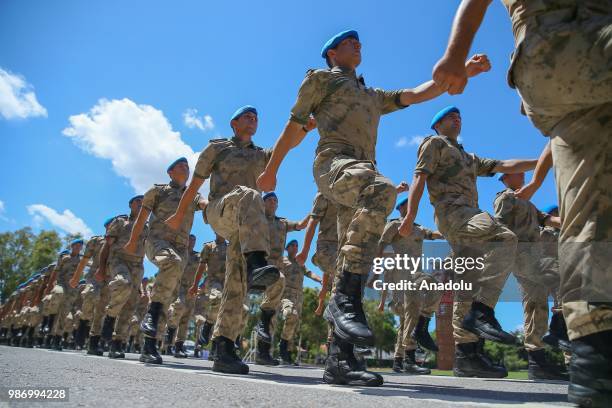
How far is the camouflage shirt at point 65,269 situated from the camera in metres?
13.2

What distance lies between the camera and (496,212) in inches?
252

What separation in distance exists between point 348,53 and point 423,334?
4.72 meters

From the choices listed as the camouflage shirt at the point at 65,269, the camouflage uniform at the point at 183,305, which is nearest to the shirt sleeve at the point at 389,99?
the camouflage uniform at the point at 183,305

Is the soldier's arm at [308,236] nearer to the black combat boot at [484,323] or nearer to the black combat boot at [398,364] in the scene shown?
the black combat boot at [398,364]

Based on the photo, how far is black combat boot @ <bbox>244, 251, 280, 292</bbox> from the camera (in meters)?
3.42

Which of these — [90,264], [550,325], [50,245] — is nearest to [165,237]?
[550,325]

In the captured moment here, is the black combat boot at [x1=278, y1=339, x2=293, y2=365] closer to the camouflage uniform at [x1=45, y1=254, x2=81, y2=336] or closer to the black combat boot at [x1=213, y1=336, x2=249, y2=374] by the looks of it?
the black combat boot at [x1=213, y1=336, x2=249, y2=374]

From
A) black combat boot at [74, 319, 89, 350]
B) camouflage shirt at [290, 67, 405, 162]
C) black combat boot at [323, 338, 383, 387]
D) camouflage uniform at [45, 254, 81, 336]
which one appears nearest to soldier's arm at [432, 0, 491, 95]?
camouflage shirt at [290, 67, 405, 162]

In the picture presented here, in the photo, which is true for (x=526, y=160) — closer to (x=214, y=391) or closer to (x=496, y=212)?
(x=496, y=212)

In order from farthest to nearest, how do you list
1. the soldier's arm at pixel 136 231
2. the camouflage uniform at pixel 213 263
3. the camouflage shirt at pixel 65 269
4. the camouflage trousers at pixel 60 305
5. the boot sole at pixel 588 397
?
the camouflage shirt at pixel 65 269, the camouflage trousers at pixel 60 305, the camouflage uniform at pixel 213 263, the soldier's arm at pixel 136 231, the boot sole at pixel 588 397

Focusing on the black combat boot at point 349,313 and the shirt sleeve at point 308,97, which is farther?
the shirt sleeve at point 308,97

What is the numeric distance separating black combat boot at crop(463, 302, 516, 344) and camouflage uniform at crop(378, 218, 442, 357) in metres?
2.23

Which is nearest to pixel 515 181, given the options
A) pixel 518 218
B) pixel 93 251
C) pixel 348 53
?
pixel 518 218

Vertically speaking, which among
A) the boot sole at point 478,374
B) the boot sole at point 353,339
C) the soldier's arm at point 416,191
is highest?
the soldier's arm at point 416,191
